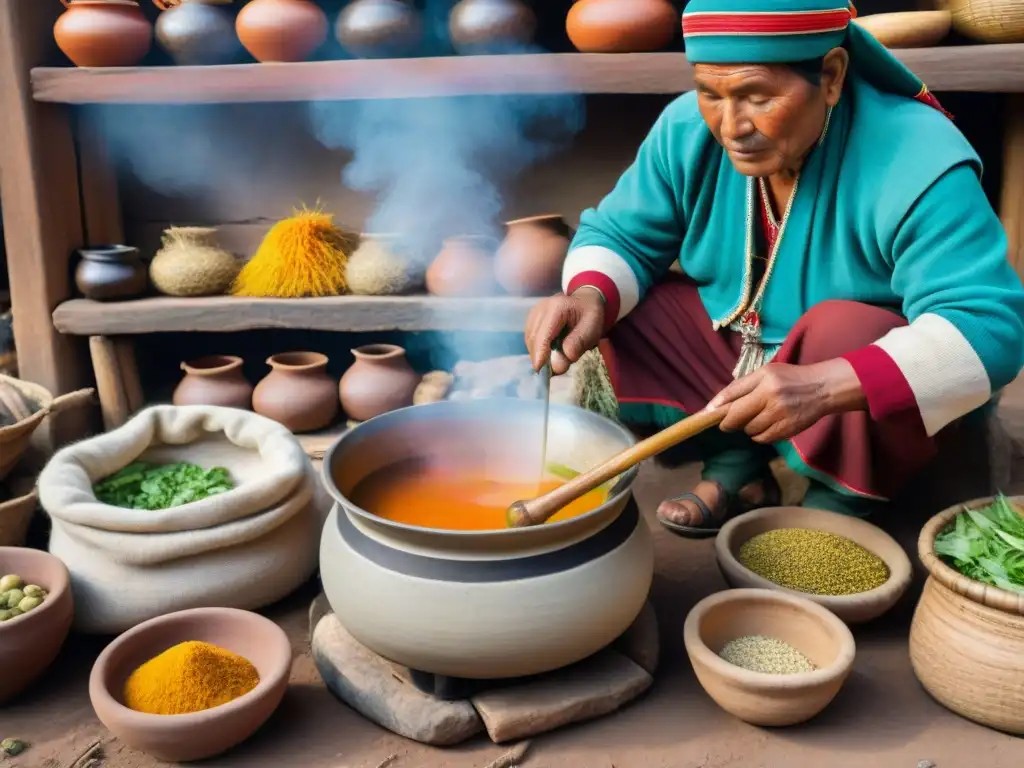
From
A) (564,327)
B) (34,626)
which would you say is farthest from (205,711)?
(564,327)

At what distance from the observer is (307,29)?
3.16 m

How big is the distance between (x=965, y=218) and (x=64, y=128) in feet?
10.1

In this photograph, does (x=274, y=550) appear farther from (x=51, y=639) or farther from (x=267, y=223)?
(x=267, y=223)

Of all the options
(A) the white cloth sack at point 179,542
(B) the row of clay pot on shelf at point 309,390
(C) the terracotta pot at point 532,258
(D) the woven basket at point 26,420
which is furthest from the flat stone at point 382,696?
(C) the terracotta pot at point 532,258

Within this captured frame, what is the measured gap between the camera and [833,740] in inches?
69.7

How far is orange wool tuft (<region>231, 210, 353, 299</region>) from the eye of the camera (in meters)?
3.28

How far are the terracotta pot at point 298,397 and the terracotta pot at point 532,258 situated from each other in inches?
30.9

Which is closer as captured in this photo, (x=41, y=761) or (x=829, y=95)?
(x=41, y=761)

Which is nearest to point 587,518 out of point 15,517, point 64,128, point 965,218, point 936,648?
point 936,648

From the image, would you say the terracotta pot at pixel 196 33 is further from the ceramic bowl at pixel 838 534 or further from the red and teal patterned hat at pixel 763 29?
the ceramic bowl at pixel 838 534

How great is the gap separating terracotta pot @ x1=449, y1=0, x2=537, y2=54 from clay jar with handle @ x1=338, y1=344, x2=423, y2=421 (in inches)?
46.0

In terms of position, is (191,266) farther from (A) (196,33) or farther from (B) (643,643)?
(B) (643,643)

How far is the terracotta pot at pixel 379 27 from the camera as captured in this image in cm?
313

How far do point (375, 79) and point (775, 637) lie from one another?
2.22m
